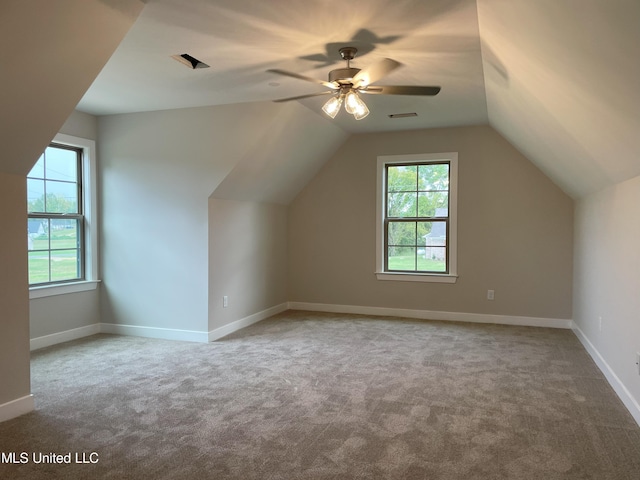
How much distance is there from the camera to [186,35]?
285 centimetres

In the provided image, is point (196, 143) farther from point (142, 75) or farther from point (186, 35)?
point (186, 35)

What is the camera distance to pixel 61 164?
4855 mm

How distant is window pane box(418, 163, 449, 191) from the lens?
5.94 metres

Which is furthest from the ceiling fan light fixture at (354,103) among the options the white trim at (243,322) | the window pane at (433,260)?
the window pane at (433,260)

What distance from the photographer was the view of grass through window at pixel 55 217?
15.0 ft

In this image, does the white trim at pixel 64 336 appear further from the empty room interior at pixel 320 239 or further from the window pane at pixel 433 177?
the window pane at pixel 433 177

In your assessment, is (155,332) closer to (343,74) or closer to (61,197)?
(61,197)

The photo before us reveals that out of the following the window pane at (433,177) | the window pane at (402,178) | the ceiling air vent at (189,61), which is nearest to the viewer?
the ceiling air vent at (189,61)

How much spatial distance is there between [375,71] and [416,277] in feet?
11.7

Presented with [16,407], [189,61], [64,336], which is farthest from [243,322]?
[189,61]

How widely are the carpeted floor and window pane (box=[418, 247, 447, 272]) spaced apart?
1433 mm

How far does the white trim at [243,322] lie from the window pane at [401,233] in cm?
176

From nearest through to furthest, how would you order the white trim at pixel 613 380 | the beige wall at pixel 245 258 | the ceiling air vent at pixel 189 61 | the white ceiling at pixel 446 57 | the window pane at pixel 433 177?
1. the white ceiling at pixel 446 57
2. the white trim at pixel 613 380
3. the ceiling air vent at pixel 189 61
4. the beige wall at pixel 245 258
5. the window pane at pixel 433 177

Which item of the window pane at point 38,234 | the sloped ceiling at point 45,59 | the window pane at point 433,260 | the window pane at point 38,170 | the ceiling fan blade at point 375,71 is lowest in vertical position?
the window pane at point 433,260
